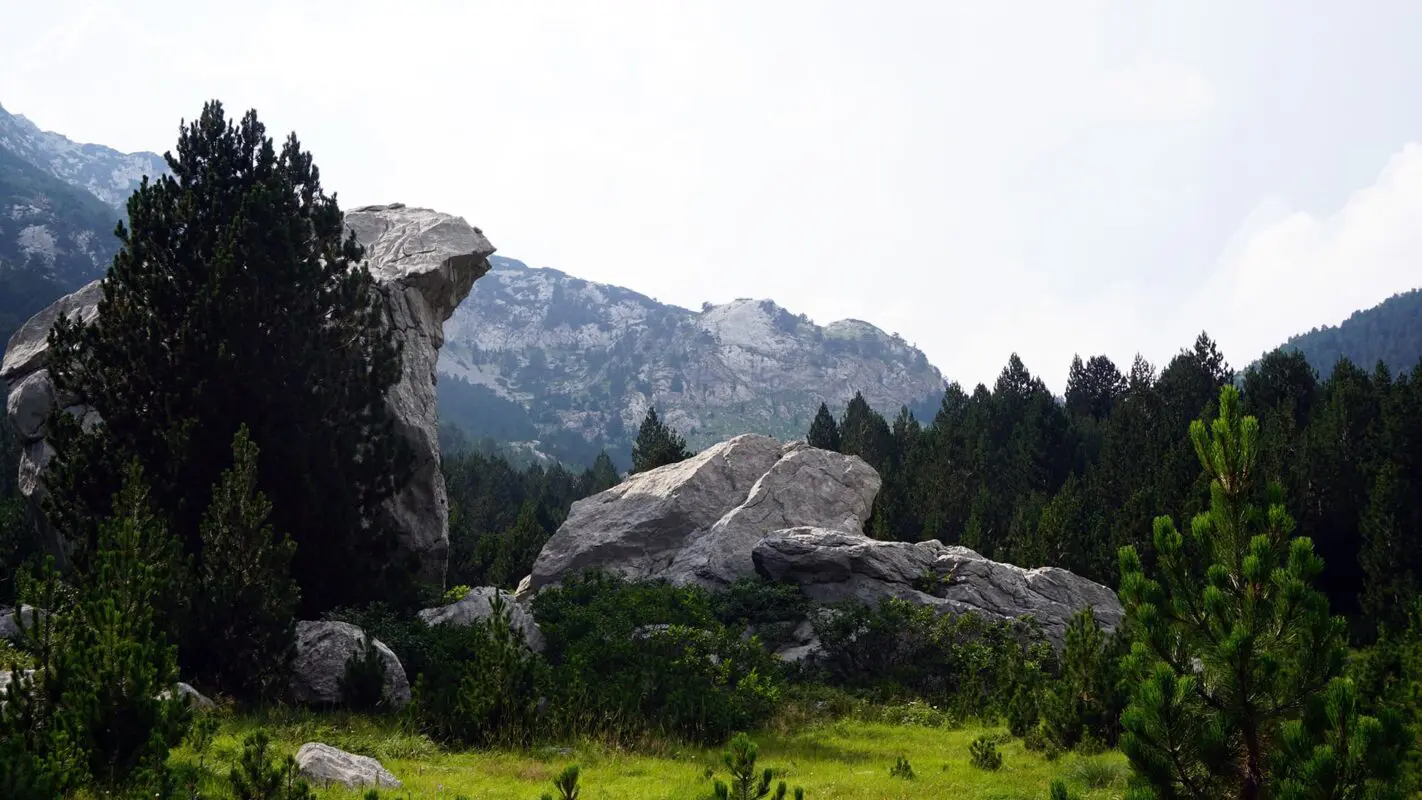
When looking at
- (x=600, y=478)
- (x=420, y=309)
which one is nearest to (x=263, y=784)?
(x=420, y=309)

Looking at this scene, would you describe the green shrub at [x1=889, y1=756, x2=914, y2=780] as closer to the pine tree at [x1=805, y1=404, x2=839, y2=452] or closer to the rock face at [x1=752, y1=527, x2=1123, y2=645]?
the rock face at [x1=752, y1=527, x2=1123, y2=645]

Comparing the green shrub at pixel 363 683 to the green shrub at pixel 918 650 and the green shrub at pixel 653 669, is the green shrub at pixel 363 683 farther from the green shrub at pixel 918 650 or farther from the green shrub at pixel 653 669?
the green shrub at pixel 918 650

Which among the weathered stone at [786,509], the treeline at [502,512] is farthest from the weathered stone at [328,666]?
the treeline at [502,512]

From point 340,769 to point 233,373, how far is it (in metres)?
11.4

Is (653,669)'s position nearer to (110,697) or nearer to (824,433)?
(110,697)

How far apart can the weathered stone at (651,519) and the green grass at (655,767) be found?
15.4 m

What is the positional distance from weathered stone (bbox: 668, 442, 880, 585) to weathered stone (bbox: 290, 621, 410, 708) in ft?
47.7

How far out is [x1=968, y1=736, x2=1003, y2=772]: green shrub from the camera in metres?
13.7

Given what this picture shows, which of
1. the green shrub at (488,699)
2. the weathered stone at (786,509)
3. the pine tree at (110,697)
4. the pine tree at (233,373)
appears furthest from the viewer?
the weathered stone at (786,509)

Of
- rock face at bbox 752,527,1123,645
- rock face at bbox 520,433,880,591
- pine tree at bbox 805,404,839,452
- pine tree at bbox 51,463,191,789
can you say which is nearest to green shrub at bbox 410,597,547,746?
pine tree at bbox 51,463,191,789

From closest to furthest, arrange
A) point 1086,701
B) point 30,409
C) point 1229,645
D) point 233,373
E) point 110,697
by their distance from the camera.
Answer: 1. point 1229,645
2. point 110,697
3. point 1086,701
4. point 233,373
5. point 30,409

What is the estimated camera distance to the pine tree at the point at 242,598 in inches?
612

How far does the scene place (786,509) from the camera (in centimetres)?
3325

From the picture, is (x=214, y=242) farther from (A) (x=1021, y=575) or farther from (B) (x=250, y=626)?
(A) (x=1021, y=575)
